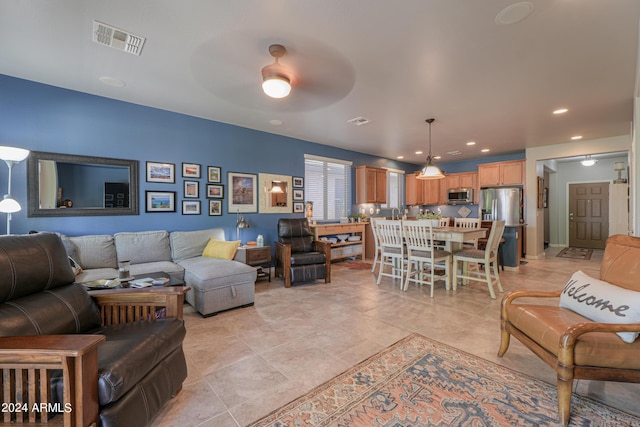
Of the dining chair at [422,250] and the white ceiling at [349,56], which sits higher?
the white ceiling at [349,56]

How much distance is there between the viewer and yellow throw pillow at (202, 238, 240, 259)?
3.82 m

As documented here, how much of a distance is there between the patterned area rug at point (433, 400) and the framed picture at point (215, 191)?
3520 mm

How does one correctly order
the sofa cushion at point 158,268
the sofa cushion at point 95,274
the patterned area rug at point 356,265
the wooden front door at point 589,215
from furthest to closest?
1. the wooden front door at point 589,215
2. the patterned area rug at point 356,265
3. the sofa cushion at point 158,268
4. the sofa cushion at point 95,274

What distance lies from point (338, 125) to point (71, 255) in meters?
4.08

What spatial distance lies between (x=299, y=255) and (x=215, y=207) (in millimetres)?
1645

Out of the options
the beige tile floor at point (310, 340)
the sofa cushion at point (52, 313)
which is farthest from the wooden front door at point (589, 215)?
the sofa cushion at point (52, 313)

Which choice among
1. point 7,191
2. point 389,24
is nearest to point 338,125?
point 389,24

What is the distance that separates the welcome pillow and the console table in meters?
3.98

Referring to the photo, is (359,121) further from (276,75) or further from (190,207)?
(190,207)

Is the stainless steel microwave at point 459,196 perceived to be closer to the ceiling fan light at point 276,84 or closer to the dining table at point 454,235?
the dining table at point 454,235

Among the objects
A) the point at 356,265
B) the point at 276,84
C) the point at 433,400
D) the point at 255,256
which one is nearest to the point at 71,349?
the point at 433,400

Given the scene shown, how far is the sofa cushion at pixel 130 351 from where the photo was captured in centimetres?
119

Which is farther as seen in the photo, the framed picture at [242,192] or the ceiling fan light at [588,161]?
the ceiling fan light at [588,161]

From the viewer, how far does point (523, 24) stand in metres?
2.12
